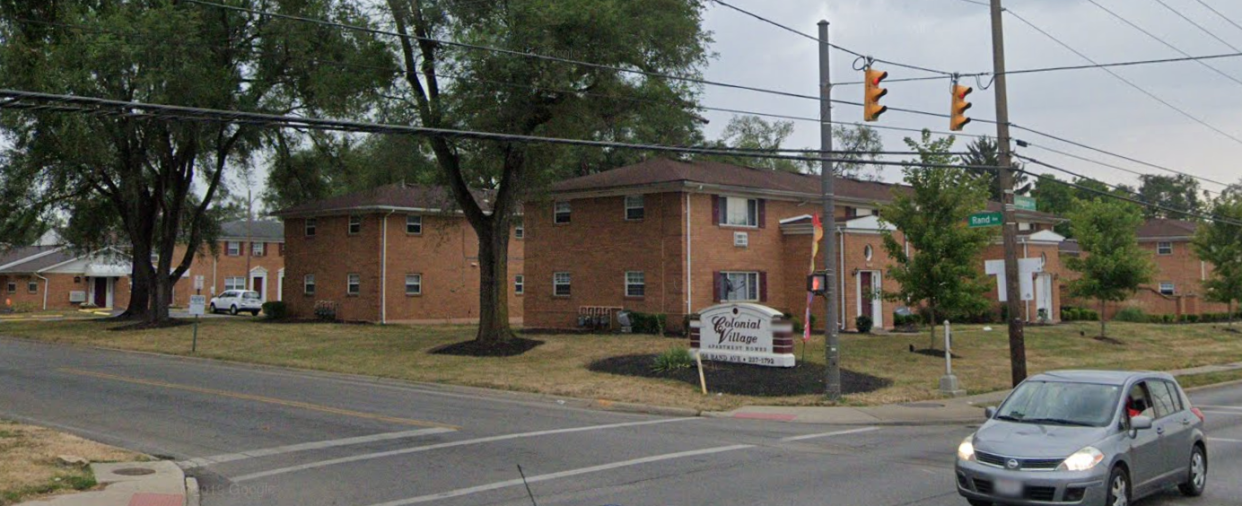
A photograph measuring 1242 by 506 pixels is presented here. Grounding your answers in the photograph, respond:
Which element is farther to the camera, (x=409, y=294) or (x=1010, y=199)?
(x=409, y=294)

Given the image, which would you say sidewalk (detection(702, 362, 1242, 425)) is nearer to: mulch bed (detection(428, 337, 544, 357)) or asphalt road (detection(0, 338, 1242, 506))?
asphalt road (detection(0, 338, 1242, 506))

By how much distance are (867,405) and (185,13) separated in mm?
27521

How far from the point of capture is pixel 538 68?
2458 cm

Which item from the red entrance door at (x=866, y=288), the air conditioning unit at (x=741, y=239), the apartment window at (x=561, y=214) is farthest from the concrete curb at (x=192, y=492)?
the red entrance door at (x=866, y=288)

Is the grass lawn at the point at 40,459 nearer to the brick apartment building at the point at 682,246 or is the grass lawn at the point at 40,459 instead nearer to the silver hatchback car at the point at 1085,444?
the silver hatchback car at the point at 1085,444

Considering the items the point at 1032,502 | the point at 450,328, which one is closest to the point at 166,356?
the point at 450,328

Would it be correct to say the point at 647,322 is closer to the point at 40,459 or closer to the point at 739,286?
the point at 739,286

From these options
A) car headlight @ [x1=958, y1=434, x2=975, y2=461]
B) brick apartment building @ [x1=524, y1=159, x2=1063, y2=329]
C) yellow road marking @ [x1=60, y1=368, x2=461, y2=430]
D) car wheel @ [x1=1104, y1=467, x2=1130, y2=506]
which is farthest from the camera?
brick apartment building @ [x1=524, y1=159, x2=1063, y2=329]

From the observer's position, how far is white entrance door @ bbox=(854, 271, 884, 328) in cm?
3550

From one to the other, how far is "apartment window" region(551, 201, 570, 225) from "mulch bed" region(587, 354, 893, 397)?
1284cm

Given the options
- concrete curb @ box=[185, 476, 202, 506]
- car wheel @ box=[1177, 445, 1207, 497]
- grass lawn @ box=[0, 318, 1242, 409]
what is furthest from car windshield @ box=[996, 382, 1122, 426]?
grass lawn @ box=[0, 318, 1242, 409]

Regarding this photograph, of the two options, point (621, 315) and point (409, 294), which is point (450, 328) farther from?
point (621, 315)

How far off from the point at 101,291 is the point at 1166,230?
74815 mm

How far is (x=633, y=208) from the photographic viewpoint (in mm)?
35031
